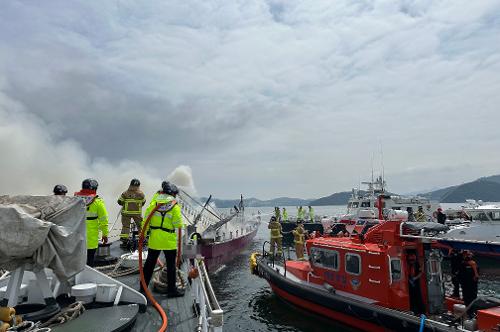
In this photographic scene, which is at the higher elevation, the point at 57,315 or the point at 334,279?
the point at 57,315

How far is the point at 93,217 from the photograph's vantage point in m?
6.27

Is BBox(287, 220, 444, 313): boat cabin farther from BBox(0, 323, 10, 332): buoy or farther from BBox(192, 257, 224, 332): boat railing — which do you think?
BBox(0, 323, 10, 332): buoy

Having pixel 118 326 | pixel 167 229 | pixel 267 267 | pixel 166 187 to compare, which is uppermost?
pixel 166 187

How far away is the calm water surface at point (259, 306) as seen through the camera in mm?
10922

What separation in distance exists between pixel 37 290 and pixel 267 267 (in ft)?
33.9

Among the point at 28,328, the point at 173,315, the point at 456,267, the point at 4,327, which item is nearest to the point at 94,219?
the point at 173,315

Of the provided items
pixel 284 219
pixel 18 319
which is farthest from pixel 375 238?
pixel 284 219

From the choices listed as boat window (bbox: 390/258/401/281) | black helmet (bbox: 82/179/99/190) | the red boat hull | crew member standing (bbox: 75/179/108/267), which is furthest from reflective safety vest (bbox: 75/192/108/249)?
the red boat hull

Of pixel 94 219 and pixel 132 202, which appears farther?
pixel 132 202

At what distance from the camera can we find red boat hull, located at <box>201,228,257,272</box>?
1705cm

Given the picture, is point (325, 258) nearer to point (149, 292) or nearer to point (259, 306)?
point (259, 306)

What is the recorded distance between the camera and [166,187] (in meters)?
5.37

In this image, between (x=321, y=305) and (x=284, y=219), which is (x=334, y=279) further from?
(x=284, y=219)

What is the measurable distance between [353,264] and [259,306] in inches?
197
